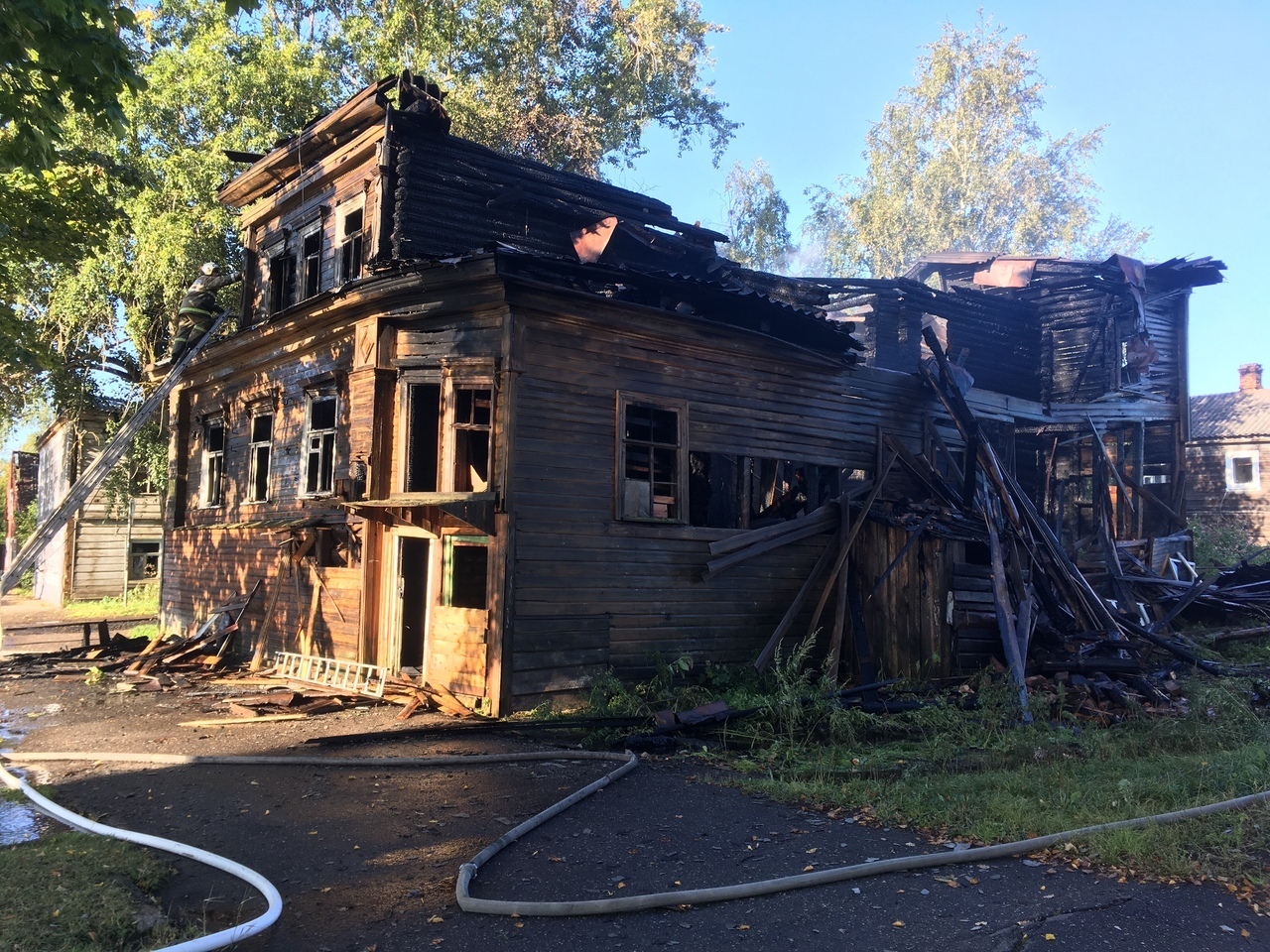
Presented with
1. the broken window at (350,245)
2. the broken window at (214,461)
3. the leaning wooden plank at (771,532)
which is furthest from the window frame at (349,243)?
the leaning wooden plank at (771,532)

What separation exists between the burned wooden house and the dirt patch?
9.66ft

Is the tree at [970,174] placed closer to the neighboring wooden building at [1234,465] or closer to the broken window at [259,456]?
the neighboring wooden building at [1234,465]

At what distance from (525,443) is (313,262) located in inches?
328

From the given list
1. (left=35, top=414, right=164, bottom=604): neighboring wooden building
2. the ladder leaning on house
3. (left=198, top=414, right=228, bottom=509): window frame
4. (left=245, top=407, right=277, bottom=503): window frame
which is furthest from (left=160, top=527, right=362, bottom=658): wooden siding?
(left=35, top=414, right=164, bottom=604): neighboring wooden building

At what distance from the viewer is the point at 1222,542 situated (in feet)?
84.8

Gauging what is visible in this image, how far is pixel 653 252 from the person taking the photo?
16.9 m

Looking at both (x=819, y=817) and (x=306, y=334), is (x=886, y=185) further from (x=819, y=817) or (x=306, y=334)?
(x=819, y=817)

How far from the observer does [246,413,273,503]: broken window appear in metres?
16.2

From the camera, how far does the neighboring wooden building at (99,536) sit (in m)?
26.6

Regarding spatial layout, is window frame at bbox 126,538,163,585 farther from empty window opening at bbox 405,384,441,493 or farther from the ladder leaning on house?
empty window opening at bbox 405,384,441,493

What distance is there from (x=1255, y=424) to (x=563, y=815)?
32.6m

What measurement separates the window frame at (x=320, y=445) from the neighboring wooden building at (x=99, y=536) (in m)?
15.3

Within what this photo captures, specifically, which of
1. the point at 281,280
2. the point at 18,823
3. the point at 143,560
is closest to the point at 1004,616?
the point at 18,823

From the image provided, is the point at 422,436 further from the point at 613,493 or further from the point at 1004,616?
the point at 1004,616
